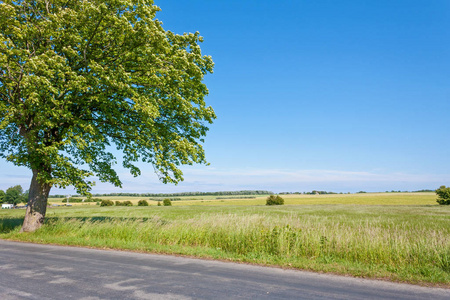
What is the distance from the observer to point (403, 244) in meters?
9.42

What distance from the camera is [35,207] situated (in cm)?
1590

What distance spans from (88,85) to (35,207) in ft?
26.1

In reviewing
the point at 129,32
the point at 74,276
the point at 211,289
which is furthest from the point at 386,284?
the point at 129,32

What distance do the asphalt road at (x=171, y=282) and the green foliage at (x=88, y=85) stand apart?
6705 millimetres

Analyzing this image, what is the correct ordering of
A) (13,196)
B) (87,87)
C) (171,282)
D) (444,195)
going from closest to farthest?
(171,282) < (87,87) < (444,195) < (13,196)

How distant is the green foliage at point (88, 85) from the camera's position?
13281 millimetres

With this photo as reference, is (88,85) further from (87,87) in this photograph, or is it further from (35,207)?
(35,207)

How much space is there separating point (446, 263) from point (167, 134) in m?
13.7

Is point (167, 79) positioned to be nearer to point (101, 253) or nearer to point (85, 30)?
point (85, 30)

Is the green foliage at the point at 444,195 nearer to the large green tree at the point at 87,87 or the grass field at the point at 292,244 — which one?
the grass field at the point at 292,244

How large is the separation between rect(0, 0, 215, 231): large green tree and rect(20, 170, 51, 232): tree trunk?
55 millimetres

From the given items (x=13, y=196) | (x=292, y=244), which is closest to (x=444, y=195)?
(x=292, y=244)

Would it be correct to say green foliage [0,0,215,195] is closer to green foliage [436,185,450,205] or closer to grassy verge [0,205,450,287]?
grassy verge [0,205,450,287]

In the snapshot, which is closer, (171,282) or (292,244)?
(171,282)
